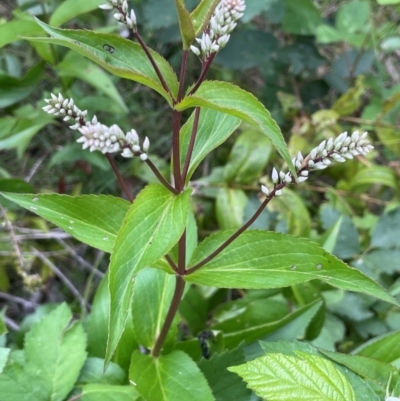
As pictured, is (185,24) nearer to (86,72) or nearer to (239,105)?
(239,105)

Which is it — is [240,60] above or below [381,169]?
above

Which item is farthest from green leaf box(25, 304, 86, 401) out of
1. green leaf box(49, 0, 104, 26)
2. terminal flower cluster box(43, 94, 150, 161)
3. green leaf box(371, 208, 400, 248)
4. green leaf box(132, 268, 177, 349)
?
green leaf box(371, 208, 400, 248)

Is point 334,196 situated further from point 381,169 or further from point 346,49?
point 346,49

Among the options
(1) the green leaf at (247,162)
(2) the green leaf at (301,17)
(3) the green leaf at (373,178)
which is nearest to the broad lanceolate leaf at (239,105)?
(1) the green leaf at (247,162)

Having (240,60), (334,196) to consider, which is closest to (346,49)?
(240,60)

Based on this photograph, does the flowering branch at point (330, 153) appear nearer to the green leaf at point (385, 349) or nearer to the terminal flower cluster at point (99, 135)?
the terminal flower cluster at point (99, 135)

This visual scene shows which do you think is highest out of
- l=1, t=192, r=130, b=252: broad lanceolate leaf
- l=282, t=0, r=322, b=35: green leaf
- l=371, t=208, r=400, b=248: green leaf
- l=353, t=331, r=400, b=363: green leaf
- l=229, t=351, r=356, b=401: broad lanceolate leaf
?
l=282, t=0, r=322, b=35: green leaf

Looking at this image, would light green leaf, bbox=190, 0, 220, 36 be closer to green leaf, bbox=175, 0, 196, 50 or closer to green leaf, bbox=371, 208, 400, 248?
Answer: green leaf, bbox=175, 0, 196, 50

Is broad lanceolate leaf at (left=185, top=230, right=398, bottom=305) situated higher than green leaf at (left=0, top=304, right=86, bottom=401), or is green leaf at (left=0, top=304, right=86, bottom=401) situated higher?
broad lanceolate leaf at (left=185, top=230, right=398, bottom=305)
